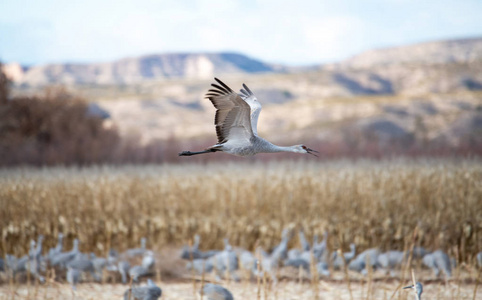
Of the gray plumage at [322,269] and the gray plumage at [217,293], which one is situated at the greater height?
the gray plumage at [217,293]

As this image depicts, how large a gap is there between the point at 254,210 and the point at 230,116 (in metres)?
6.78

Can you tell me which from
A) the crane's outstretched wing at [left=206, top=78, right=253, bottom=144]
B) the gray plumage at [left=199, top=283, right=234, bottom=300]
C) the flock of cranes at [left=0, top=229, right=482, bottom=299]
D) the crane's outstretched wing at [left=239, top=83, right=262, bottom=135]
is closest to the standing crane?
the crane's outstretched wing at [left=206, top=78, right=253, bottom=144]

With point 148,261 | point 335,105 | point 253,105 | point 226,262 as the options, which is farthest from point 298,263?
point 335,105

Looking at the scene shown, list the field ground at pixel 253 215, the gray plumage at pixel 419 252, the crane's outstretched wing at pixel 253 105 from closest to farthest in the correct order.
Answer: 1. the crane's outstretched wing at pixel 253 105
2. the gray plumage at pixel 419 252
3. the field ground at pixel 253 215

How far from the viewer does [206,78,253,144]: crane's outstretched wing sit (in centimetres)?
285

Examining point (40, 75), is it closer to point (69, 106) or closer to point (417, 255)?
point (69, 106)

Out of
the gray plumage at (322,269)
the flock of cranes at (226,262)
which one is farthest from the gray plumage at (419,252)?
the gray plumage at (322,269)

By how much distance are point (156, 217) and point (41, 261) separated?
2.17 m

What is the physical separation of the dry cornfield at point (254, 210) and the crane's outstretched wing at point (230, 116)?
20.2 feet

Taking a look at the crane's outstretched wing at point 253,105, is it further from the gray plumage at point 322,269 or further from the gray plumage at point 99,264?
the gray plumage at point 99,264

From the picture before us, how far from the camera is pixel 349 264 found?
8148 mm

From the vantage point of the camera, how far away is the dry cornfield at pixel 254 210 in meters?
8.95

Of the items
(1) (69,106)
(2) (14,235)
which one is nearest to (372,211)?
(2) (14,235)

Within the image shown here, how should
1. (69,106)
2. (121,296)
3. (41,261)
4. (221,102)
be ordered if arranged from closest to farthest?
1. (221,102)
2. (121,296)
3. (41,261)
4. (69,106)
